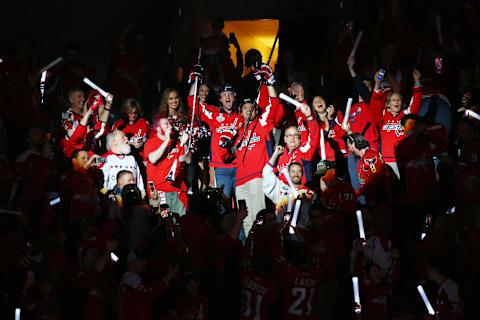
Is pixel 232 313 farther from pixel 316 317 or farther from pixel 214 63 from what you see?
pixel 214 63

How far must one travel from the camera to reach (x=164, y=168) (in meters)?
9.09

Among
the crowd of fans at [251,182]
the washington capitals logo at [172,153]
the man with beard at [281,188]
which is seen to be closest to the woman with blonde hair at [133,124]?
the crowd of fans at [251,182]

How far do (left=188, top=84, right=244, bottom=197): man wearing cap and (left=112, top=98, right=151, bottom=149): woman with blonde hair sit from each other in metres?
0.65

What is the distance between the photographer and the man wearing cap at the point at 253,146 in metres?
8.88

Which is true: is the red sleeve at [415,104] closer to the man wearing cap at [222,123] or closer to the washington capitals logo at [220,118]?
the man wearing cap at [222,123]

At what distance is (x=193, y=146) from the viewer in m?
9.41

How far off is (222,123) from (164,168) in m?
0.93

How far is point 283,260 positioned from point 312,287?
1.24 ft

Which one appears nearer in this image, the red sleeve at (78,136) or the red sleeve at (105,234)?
the red sleeve at (105,234)

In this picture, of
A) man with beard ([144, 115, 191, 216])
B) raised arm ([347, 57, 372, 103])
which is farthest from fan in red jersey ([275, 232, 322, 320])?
raised arm ([347, 57, 372, 103])

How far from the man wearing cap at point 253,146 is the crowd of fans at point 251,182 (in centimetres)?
2

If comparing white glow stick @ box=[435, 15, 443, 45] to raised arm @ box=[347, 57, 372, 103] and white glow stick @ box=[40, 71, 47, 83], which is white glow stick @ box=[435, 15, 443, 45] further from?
white glow stick @ box=[40, 71, 47, 83]

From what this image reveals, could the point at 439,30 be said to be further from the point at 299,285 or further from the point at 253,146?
the point at 299,285

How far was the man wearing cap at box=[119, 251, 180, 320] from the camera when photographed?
6.84m
